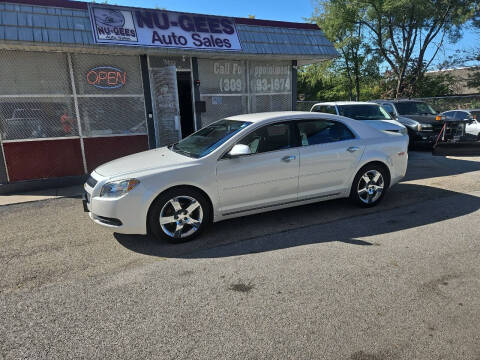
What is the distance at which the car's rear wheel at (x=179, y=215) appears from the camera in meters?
3.98

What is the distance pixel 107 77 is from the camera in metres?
8.07

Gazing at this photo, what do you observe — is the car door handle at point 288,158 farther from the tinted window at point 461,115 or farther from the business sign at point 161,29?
the tinted window at point 461,115

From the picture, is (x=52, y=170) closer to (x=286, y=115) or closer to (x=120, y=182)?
(x=120, y=182)

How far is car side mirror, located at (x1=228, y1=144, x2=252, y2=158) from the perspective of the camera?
4.20 metres

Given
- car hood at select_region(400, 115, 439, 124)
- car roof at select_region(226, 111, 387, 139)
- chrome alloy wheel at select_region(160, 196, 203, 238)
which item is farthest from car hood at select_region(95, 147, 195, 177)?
car hood at select_region(400, 115, 439, 124)

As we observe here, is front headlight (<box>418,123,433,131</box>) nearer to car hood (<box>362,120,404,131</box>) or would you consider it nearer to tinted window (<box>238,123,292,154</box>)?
car hood (<box>362,120,404,131</box>)

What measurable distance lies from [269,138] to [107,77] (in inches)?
214

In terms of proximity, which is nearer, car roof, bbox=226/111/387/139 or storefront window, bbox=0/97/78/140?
car roof, bbox=226/111/387/139

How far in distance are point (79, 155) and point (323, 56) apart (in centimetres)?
722

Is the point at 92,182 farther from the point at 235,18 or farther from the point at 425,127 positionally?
the point at 425,127

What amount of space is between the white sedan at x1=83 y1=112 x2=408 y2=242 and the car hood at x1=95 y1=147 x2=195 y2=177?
0.05ft

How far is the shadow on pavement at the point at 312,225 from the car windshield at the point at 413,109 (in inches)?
272

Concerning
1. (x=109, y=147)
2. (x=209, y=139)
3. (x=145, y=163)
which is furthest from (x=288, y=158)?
(x=109, y=147)

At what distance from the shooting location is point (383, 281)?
315 centimetres
